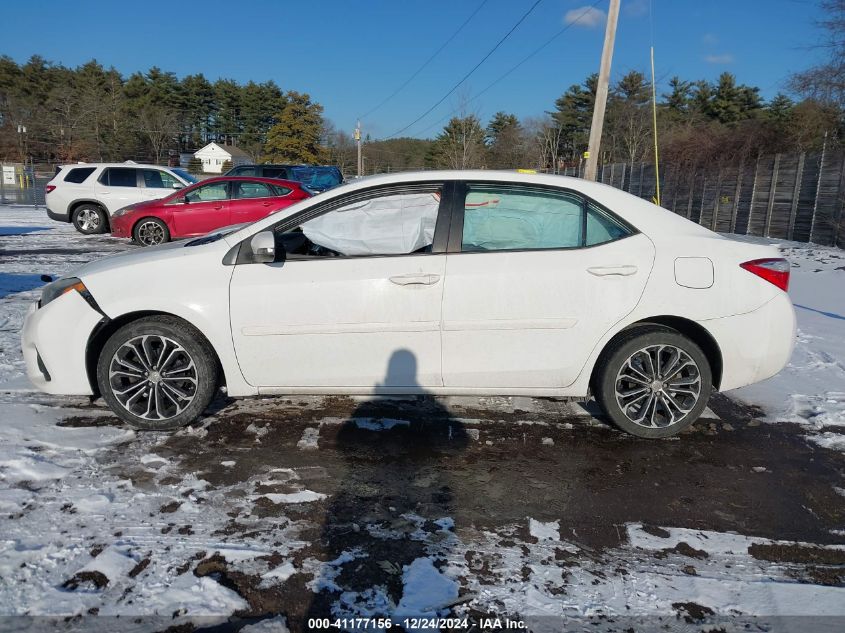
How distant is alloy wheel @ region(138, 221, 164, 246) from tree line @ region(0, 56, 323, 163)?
116 feet

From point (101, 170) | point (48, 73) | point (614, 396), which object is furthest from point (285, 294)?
point (48, 73)

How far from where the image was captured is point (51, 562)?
99.7 inches

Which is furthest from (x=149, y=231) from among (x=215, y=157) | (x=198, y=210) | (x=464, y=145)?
(x=215, y=157)

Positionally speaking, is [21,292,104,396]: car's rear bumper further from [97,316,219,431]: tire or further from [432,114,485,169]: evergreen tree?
[432,114,485,169]: evergreen tree

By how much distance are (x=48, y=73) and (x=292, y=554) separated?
239 feet

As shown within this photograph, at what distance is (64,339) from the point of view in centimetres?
376

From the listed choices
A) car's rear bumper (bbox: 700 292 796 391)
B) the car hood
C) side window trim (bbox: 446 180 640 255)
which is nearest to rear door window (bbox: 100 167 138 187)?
the car hood

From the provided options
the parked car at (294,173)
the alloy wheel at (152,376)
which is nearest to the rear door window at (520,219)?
the alloy wheel at (152,376)

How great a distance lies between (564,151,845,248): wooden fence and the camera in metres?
15.7

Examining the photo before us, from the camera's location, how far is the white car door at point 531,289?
3.71 m

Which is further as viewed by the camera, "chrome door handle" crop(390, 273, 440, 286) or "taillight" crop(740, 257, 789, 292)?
"taillight" crop(740, 257, 789, 292)

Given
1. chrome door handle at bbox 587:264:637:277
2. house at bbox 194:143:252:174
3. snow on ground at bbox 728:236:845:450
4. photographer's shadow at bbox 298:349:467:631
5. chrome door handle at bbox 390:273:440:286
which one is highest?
house at bbox 194:143:252:174

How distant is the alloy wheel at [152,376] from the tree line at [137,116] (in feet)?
150

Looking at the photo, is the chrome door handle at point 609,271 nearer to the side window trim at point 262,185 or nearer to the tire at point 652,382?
the tire at point 652,382
